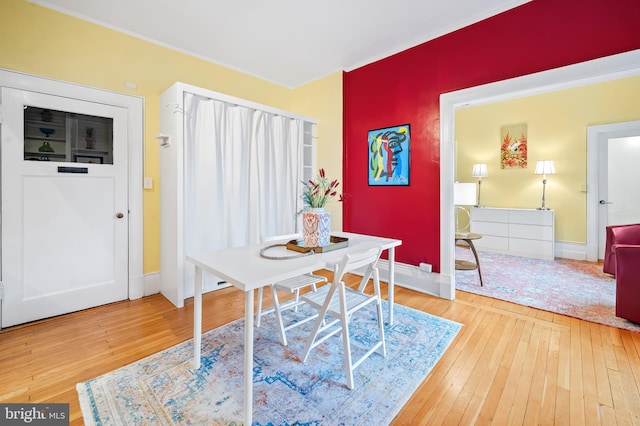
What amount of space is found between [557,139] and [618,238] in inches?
85.1

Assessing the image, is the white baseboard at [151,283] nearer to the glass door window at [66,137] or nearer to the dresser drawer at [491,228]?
the glass door window at [66,137]

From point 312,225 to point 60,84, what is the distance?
276 centimetres

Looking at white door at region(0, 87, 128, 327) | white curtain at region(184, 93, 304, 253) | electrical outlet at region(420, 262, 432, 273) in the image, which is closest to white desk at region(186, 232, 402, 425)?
white curtain at region(184, 93, 304, 253)

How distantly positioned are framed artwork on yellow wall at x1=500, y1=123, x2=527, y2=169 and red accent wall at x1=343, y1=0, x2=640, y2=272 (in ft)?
10.5

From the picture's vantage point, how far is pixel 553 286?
3.37m

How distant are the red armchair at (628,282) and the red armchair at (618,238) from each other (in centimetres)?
100

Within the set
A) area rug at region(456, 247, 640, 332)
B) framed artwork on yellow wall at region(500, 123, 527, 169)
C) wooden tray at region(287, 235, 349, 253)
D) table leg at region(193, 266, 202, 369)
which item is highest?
framed artwork on yellow wall at region(500, 123, 527, 169)

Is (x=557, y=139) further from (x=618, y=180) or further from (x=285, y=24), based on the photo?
(x=285, y=24)

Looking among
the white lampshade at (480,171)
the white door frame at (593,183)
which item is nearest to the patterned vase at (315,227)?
the white lampshade at (480,171)

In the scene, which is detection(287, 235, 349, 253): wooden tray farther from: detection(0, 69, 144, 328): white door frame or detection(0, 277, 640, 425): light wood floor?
detection(0, 69, 144, 328): white door frame

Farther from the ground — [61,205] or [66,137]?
[66,137]

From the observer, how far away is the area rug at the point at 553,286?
8.83 feet

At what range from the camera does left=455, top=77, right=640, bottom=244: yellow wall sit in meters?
4.32
